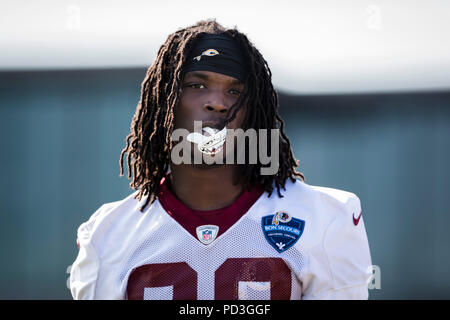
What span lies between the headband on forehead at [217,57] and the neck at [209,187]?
39 cm

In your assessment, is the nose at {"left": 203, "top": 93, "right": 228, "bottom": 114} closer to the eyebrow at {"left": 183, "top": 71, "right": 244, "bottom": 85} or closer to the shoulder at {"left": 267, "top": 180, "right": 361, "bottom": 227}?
the eyebrow at {"left": 183, "top": 71, "right": 244, "bottom": 85}

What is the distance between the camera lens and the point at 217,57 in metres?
2.46

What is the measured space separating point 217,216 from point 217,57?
24.9 inches

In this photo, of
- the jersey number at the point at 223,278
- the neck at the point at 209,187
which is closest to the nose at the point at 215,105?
the neck at the point at 209,187

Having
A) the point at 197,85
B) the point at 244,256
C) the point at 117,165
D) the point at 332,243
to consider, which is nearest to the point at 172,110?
the point at 197,85

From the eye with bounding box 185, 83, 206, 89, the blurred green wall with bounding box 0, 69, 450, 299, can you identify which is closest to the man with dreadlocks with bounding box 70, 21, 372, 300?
the eye with bounding box 185, 83, 206, 89

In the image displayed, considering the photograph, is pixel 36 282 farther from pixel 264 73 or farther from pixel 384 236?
pixel 264 73

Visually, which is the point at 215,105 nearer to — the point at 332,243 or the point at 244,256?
the point at 244,256

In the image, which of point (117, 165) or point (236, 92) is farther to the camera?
point (117, 165)

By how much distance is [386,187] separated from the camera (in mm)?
6504

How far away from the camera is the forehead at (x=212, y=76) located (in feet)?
7.97

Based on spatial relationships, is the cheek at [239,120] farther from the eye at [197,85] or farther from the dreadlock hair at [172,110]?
the eye at [197,85]
